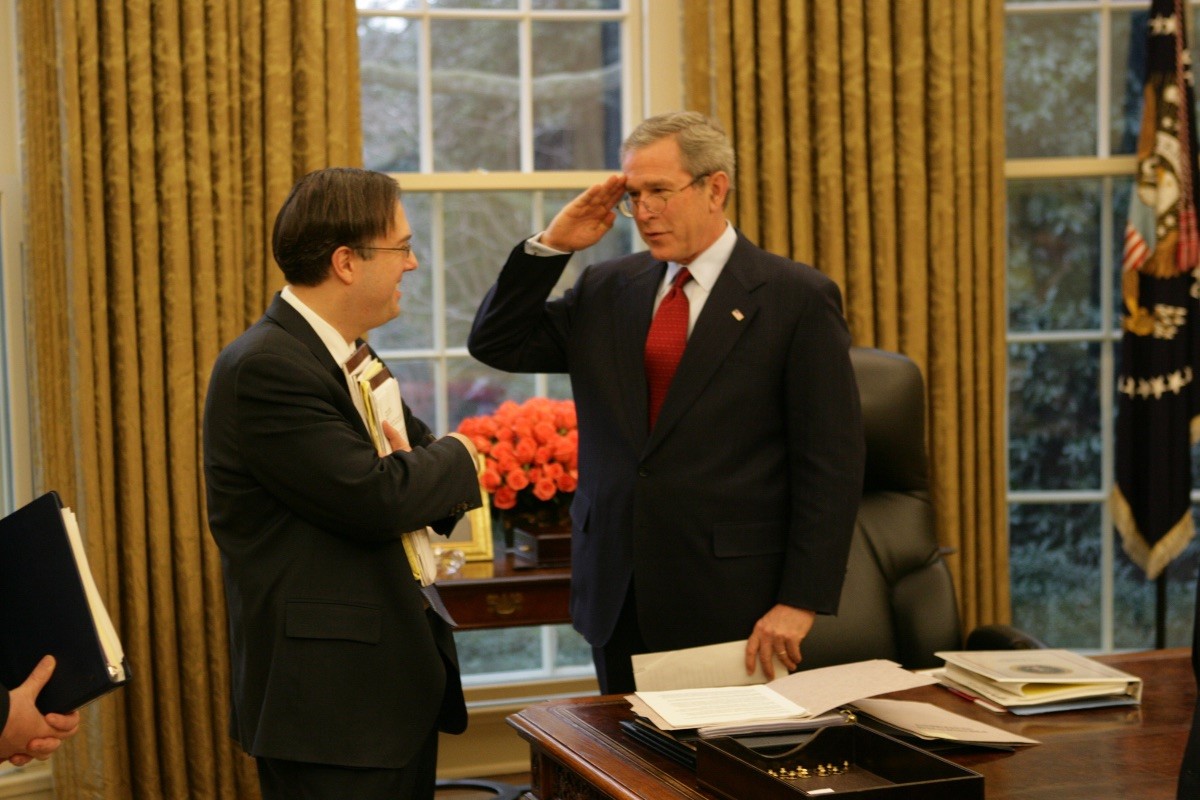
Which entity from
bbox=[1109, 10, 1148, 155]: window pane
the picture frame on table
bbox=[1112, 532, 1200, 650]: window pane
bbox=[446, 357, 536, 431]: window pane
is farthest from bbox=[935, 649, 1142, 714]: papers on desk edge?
bbox=[1109, 10, 1148, 155]: window pane

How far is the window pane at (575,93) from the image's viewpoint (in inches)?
156

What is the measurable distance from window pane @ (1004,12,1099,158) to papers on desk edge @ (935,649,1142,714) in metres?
2.45

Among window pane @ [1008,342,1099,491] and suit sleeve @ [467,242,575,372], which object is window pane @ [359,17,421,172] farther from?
window pane @ [1008,342,1099,491]

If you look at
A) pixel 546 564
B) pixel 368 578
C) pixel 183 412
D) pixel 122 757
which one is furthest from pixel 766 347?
pixel 122 757

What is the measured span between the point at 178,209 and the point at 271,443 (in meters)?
1.74


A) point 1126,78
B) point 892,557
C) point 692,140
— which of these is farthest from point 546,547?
point 1126,78

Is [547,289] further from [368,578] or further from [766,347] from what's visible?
[368,578]

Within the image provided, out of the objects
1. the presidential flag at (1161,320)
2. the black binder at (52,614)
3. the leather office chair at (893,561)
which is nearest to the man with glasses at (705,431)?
the leather office chair at (893,561)

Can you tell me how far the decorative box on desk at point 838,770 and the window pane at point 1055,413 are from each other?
9.19 ft

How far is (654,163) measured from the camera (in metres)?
2.47

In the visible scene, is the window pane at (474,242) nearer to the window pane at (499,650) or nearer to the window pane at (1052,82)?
the window pane at (499,650)

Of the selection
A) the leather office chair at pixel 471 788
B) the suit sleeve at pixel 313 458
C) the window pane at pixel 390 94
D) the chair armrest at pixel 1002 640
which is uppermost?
the window pane at pixel 390 94

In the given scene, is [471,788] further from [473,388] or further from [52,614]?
[52,614]

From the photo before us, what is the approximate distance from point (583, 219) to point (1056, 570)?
2.45 meters
